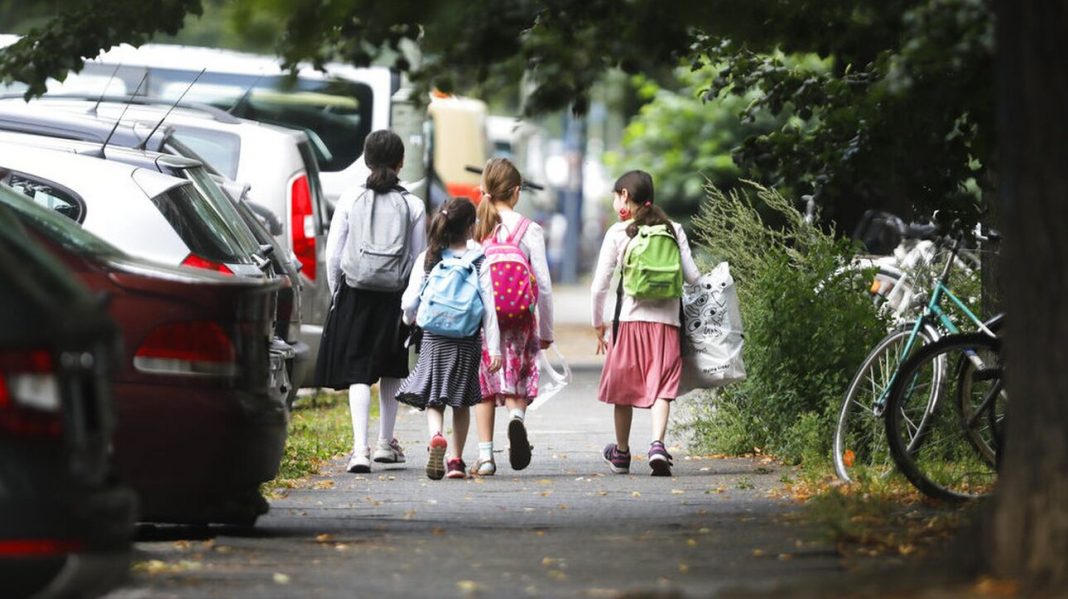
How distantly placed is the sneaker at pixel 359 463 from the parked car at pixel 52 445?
536 centimetres

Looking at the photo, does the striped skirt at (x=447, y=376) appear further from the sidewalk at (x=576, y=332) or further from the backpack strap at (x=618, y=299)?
the sidewalk at (x=576, y=332)

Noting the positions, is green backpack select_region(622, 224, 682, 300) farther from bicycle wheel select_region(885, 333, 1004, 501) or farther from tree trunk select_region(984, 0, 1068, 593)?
tree trunk select_region(984, 0, 1068, 593)

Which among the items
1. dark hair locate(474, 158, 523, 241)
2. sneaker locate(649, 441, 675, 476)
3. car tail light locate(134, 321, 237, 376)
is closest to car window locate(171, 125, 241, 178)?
dark hair locate(474, 158, 523, 241)

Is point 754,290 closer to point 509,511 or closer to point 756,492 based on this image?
point 756,492

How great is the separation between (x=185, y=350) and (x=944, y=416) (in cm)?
356

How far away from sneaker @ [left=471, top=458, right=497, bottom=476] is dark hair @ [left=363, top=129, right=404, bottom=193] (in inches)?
60.9

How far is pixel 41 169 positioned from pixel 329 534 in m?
2.53

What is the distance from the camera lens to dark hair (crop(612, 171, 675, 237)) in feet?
38.4

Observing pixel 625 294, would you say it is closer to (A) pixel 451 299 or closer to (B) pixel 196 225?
(A) pixel 451 299

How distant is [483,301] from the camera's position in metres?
11.4

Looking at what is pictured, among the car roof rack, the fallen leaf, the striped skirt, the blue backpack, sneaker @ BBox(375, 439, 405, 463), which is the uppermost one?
the car roof rack

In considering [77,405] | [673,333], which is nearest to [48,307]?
[77,405]

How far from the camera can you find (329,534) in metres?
8.76

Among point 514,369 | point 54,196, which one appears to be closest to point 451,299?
point 514,369
